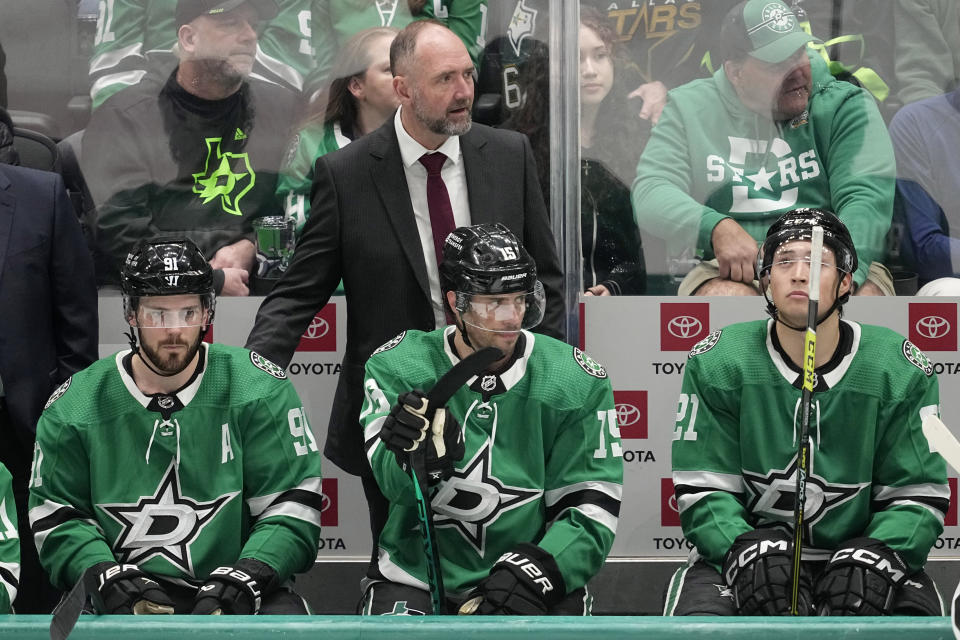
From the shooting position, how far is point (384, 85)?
4242 millimetres

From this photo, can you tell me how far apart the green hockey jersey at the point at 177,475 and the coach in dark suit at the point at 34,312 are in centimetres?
51

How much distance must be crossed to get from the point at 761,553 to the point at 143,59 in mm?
2558

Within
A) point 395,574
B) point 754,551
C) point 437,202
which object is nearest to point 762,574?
point 754,551

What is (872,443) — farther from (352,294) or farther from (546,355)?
(352,294)

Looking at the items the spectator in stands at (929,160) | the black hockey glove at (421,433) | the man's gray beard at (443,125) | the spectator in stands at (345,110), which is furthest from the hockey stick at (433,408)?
the spectator in stands at (929,160)

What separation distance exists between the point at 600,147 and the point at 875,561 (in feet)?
5.85

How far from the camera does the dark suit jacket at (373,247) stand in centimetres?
363

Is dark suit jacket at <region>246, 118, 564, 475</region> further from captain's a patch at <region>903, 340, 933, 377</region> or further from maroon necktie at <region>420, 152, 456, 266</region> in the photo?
captain's a patch at <region>903, 340, 933, 377</region>

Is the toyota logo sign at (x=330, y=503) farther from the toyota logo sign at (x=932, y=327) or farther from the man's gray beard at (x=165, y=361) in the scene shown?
the toyota logo sign at (x=932, y=327)

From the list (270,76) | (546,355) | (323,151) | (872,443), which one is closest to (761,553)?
(872,443)

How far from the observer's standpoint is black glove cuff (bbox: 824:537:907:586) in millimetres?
2887

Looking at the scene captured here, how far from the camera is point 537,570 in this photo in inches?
114

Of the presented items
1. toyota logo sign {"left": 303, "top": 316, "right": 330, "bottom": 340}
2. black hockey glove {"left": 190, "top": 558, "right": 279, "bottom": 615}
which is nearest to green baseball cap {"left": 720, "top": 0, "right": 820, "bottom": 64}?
toyota logo sign {"left": 303, "top": 316, "right": 330, "bottom": 340}

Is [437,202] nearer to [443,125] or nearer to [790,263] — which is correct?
[443,125]
